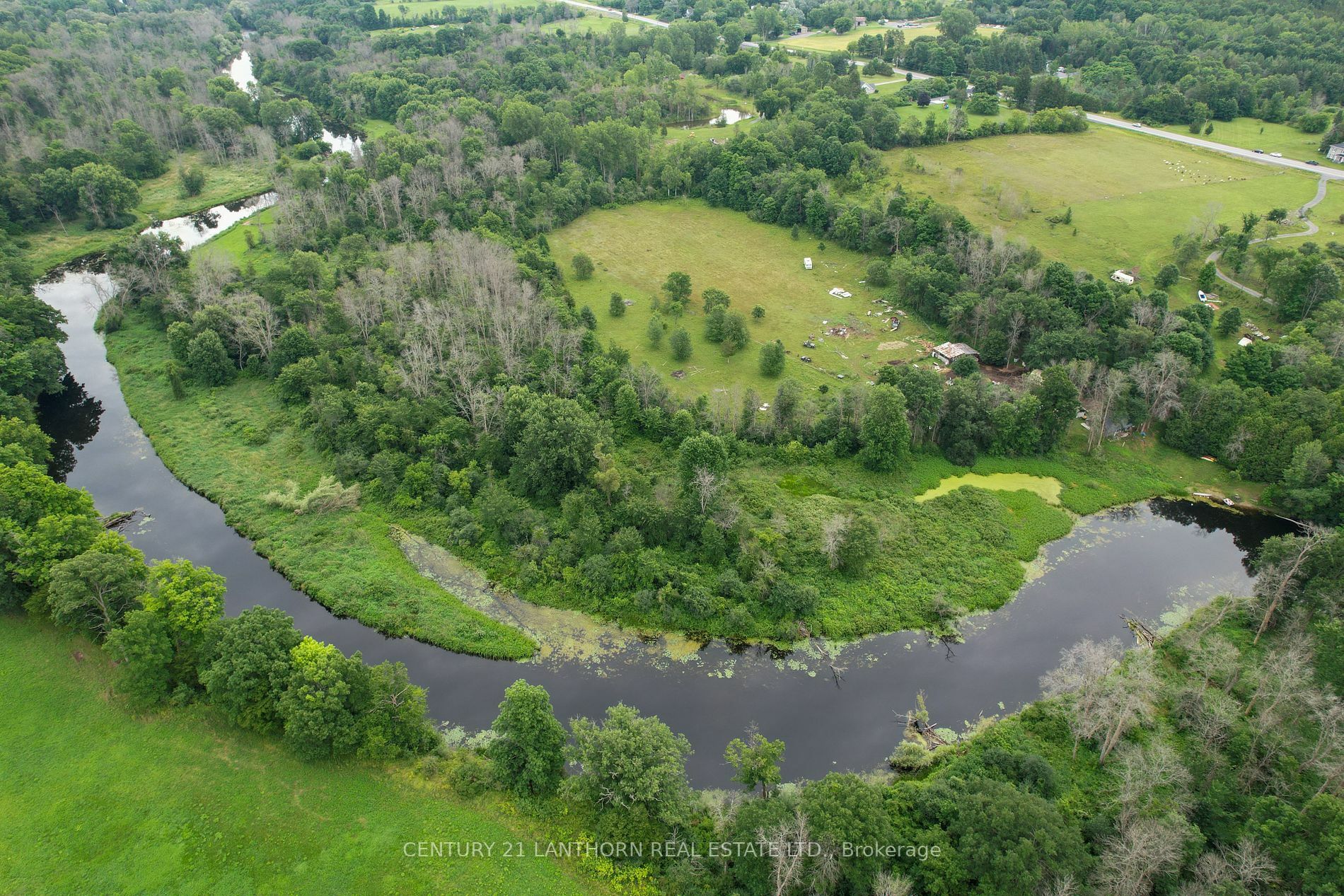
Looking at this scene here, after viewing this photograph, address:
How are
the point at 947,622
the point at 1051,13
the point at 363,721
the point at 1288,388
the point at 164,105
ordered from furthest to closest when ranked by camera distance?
the point at 1051,13
the point at 164,105
the point at 1288,388
the point at 947,622
the point at 363,721

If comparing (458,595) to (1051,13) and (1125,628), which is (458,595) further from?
(1051,13)

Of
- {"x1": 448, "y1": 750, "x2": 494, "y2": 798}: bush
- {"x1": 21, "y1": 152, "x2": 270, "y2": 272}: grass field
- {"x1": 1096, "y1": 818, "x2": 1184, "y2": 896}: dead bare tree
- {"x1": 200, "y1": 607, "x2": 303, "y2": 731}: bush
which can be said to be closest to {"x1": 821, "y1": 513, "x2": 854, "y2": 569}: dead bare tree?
{"x1": 1096, "y1": 818, "x2": 1184, "y2": 896}: dead bare tree

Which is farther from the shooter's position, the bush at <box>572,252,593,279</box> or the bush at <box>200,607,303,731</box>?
the bush at <box>572,252,593,279</box>

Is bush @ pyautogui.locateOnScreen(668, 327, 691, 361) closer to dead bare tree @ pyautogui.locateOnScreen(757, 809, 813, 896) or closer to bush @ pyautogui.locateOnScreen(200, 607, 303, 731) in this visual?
bush @ pyautogui.locateOnScreen(200, 607, 303, 731)

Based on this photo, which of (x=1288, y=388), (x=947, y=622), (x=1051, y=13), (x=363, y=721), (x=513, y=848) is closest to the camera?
(x=513, y=848)

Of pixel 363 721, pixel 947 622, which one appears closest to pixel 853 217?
pixel 947 622

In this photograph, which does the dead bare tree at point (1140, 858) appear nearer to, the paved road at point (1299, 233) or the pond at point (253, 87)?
the paved road at point (1299, 233)

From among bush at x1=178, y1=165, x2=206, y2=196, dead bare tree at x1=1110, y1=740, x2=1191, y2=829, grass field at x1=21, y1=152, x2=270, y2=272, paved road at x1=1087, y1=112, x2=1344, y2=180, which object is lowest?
dead bare tree at x1=1110, y1=740, x2=1191, y2=829
